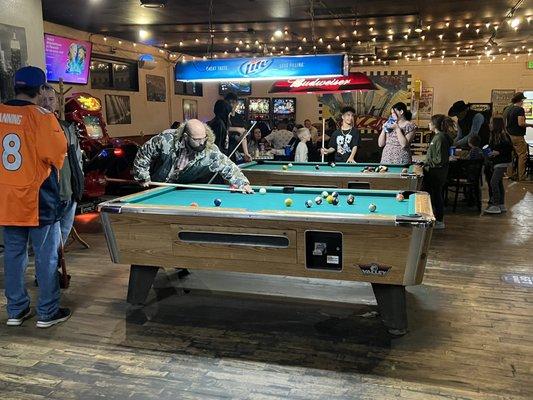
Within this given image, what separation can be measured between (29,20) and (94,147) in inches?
110

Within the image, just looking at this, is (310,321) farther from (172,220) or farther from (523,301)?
(523,301)

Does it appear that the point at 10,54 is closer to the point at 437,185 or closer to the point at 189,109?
the point at 437,185

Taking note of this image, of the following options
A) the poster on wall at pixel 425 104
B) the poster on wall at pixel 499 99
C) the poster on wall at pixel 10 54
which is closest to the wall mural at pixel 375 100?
the poster on wall at pixel 425 104

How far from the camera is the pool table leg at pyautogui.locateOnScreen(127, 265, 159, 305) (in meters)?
3.52

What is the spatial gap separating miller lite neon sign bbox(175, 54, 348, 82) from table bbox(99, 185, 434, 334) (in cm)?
234

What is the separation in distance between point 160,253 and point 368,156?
26.4 feet

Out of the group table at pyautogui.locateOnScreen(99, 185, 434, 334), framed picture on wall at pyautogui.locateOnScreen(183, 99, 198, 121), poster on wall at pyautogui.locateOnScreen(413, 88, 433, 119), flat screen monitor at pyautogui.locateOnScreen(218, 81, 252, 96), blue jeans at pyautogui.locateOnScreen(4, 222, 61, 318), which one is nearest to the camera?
table at pyautogui.locateOnScreen(99, 185, 434, 334)

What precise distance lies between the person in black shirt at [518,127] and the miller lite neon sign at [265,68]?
210 inches

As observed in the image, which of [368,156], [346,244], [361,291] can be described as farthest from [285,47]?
[346,244]

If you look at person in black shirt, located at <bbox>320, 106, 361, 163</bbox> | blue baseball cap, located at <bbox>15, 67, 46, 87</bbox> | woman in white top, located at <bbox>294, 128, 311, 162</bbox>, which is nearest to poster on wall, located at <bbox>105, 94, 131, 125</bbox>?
woman in white top, located at <bbox>294, 128, 311, 162</bbox>

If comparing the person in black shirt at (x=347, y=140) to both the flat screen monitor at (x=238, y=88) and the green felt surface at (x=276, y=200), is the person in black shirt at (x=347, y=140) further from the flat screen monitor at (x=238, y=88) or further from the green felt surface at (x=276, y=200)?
the flat screen monitor at (x=238, y=88)

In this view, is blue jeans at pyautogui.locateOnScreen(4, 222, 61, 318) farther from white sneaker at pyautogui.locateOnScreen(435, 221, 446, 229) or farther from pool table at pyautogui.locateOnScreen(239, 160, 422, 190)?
white sneaker at pyautogui.locateOnScreen(435, 221, 446, 229)

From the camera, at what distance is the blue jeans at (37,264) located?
331cm

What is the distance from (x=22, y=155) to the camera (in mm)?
3195
